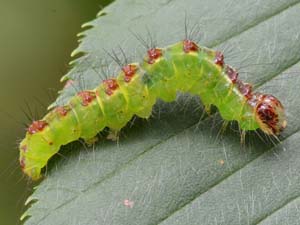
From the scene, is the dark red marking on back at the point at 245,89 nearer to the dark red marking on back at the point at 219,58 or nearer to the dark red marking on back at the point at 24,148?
the dark red marking on back at the point at 219,58

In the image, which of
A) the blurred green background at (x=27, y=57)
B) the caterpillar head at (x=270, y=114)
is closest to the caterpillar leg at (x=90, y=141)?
the caterpillar head at (x=270, y=114)

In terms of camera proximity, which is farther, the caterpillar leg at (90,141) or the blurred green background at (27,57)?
the blurred green background at (27,57)

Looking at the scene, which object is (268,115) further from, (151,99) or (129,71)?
(129,71)

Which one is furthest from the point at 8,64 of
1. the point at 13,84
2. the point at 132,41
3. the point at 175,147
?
the point at 175,147

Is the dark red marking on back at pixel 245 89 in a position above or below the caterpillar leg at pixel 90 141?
below

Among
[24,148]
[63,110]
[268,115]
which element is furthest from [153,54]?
[24,148]

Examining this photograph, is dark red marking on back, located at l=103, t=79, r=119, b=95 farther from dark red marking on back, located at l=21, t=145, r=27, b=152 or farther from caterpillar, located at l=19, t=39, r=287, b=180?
dark red marking on back, located at l=21, t=145, r=27, b=152

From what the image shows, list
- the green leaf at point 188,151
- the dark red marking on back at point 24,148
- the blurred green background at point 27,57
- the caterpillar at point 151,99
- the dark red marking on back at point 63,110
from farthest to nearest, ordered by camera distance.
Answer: the blurred green background at point 27,57, the dark red marking on back at point 24,148, the dark red marking on back at point 63,110, the caterpillar at point 151,99, the green leaf at point 188,151
